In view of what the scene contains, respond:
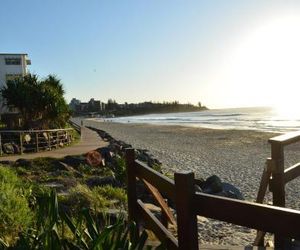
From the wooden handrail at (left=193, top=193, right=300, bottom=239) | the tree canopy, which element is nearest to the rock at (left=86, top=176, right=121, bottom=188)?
the wooden handrail at (left=193, top=193, right=300, bottom=239)

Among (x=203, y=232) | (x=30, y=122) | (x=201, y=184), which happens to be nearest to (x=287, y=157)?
(x=201, y=184)

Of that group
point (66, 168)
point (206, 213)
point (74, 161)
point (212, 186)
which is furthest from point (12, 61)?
point (206, 213)

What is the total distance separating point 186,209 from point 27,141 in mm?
17480

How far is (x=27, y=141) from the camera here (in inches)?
749

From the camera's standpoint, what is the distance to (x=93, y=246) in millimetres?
2637

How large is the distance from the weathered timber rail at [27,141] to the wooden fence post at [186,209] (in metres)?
15.3

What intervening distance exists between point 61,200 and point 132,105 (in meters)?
193

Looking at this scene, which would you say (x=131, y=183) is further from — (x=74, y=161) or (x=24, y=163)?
(x=74, y=161)

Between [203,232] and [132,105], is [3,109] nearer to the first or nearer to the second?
[203,232]

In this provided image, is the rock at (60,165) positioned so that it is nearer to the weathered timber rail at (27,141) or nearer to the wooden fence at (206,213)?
the weathered timber rail at (27,141)

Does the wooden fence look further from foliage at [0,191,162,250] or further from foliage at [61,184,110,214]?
foliage at [61,184,110,214]

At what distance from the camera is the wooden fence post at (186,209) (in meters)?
2.45

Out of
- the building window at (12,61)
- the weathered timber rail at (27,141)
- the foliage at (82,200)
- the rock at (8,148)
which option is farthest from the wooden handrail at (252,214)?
the building window at (12,61)

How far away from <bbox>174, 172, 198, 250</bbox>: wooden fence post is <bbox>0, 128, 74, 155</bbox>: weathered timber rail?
1531 centimetres
